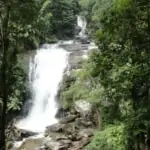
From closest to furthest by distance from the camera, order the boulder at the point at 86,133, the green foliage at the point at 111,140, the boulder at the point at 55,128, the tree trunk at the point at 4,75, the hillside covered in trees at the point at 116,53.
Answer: the tree trunk at the point at 4,75 < the hillside covered in trees at the point at 116,53 < the green foliage at the point at 111,140 < the boulder at the point at 86,133 < the boulder at the point at 55,128

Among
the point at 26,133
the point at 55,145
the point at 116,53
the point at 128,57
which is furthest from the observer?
the point at 26,133

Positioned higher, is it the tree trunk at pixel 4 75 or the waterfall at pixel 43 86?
the tree trunk at pixel 4 75

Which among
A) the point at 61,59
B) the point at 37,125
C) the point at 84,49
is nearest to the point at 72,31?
the point at 84,49

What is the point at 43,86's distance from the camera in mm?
22000

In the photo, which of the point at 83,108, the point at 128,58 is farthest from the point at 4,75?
the point at 83,108

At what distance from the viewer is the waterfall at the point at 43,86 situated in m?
19.6

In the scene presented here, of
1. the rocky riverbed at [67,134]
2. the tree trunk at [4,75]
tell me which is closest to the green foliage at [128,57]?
the tree trunk at [4,75]

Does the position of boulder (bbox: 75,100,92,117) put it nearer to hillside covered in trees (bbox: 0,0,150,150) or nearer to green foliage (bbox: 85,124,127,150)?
green foliage (bbox: 85,124,127,150)

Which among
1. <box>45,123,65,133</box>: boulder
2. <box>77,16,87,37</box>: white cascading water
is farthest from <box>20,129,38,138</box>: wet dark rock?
<box>77,16,87,37</box>: white cascading water

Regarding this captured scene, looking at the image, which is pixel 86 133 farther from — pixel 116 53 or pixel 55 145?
pixel 116 53

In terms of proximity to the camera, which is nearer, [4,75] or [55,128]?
[4,75]

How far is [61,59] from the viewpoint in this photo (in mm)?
24016

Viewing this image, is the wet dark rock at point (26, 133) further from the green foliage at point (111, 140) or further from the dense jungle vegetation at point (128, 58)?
the dense jungle vegetation at point (128, 58)

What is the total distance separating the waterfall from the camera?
1956cm
